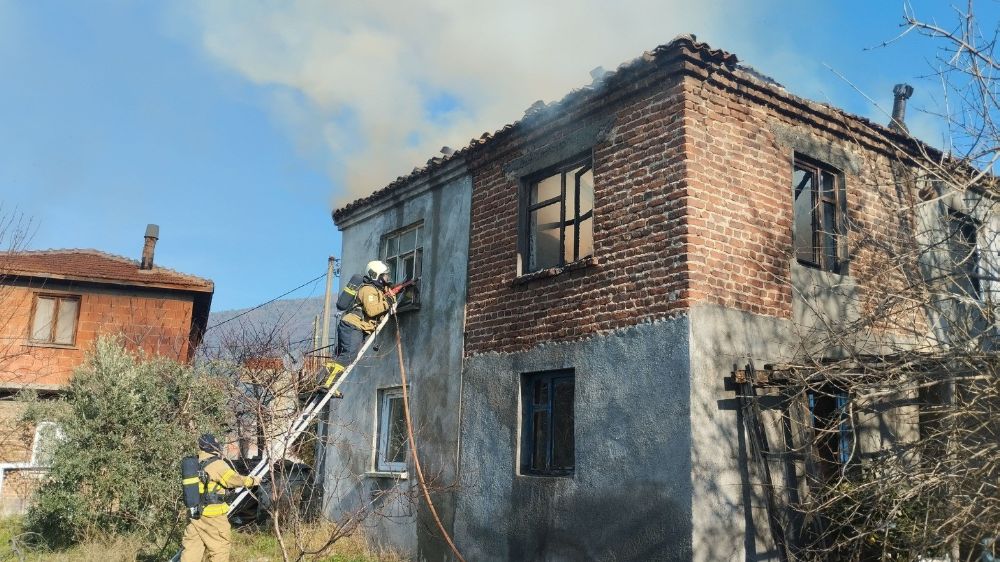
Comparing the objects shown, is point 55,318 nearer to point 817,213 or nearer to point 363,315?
point 363,315

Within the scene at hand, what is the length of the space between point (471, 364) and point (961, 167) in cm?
607

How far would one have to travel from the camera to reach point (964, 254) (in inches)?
401

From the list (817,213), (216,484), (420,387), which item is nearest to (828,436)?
(817,213)

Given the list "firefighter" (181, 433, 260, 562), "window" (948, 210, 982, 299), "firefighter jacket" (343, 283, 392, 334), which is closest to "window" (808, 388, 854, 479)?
"window" (948, 210, 982, 299)

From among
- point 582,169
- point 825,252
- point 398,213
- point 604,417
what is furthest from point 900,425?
point 398,213

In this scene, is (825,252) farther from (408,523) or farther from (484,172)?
(408,523)

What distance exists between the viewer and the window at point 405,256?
487 inches

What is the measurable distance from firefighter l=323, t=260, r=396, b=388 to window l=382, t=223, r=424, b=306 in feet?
1.86

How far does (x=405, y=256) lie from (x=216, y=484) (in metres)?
5.01

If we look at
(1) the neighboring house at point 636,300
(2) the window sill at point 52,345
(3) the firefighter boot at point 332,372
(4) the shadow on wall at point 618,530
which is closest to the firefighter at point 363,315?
(3) the firefighter boot at point 332,372

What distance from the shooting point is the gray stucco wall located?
7809 mm

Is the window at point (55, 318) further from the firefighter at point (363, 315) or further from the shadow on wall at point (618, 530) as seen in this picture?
the shadow on wall at point (618, 530)

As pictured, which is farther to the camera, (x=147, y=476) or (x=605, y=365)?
(x=147, y=476)

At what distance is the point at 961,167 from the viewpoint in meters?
6.80
